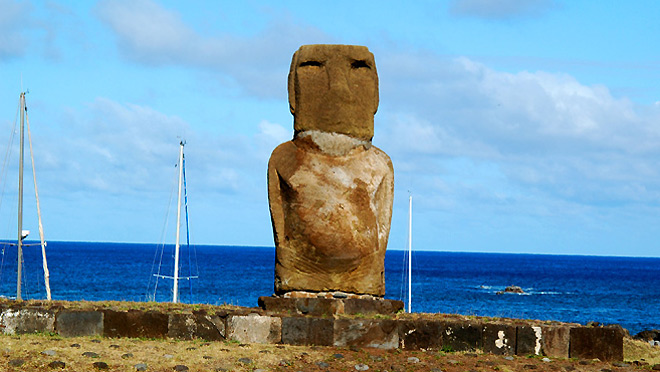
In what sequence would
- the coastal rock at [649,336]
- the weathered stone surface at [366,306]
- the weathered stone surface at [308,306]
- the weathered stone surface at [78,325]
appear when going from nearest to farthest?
1. the weathered stone surface at [78,325]
2. the weathered stone surface at [308,306]
3. the weathered stone surface at [366,306]
4. the coastal rock at [649,336]

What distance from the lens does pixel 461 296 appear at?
64.7m

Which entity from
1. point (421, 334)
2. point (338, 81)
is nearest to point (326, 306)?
point (421, 334)

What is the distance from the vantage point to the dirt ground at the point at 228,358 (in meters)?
9.67

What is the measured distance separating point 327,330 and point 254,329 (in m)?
1.02

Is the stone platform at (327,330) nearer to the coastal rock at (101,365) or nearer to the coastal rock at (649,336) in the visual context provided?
the coastal rock at (101,365)

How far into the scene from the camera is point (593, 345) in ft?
36.6

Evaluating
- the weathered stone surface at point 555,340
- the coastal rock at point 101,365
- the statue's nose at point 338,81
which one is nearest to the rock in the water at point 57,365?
the coastal rock at point 101,365

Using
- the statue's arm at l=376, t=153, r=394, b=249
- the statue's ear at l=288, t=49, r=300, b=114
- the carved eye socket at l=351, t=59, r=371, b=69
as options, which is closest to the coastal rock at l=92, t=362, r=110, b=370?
the statue's arm at l=376, t=153, r=394, b=249

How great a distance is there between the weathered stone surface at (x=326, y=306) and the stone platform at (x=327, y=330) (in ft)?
2.21

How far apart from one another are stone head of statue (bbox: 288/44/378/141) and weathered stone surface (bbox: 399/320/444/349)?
3.14 meters

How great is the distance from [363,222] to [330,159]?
109 cm

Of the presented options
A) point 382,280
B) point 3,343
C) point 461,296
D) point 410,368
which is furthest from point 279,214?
point 461,296

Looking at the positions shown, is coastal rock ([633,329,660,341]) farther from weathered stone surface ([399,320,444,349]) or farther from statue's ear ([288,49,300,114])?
statue's ear ([288,49,300,114])

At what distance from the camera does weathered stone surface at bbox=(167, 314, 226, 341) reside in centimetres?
1123
